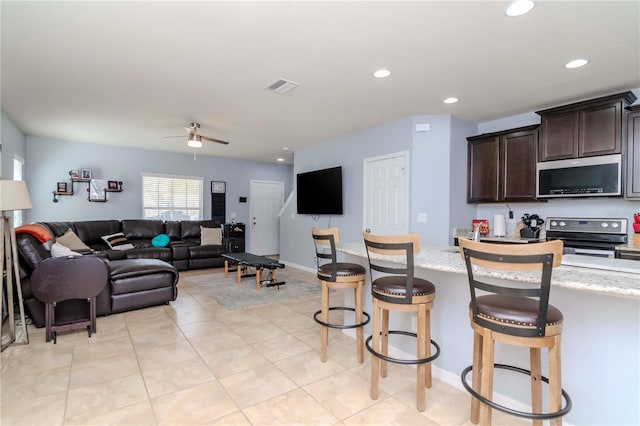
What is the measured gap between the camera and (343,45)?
2463 millimetres

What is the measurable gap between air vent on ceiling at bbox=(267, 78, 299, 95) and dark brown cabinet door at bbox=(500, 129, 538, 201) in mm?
2846

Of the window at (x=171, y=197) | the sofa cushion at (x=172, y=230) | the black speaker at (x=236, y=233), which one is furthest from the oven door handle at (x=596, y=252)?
the window at (x=171, y=197)

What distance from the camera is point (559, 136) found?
3598 millimetres

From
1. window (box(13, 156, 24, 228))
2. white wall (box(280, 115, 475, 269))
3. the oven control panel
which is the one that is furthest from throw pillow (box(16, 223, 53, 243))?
the oven control panel

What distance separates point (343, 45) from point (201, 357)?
275cm

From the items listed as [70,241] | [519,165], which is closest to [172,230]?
[70,241]

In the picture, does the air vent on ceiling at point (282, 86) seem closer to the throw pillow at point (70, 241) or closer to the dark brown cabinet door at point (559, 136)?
the dark brown cabinet door at point (559, 136)

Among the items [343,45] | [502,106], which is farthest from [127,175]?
[502,106]

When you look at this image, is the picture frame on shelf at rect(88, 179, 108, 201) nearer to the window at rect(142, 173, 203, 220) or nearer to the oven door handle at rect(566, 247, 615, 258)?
the window at rect(142, 173, 203, 220)

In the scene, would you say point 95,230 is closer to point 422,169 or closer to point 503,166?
point 422,169

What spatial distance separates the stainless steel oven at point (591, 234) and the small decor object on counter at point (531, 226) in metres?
0.13

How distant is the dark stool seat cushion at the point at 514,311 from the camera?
1.36 metres

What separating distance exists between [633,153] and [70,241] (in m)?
7.39

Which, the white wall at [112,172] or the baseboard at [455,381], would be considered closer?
the baseboard at [455,381]
